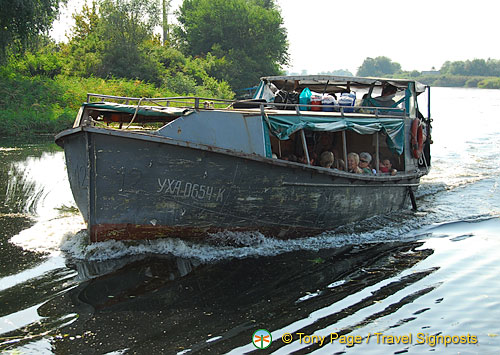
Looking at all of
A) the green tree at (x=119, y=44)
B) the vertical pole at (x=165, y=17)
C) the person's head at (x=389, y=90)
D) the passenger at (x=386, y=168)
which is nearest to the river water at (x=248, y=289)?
the passenger at (x=386, y=168)

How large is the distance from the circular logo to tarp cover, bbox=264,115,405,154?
11.9 ft

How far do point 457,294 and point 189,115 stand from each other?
429 cm

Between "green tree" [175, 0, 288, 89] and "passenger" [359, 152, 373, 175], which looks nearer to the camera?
"passenger" [359, 152, 373, 175]

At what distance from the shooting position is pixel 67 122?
20.8 metres

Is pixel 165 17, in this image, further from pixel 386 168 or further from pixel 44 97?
pixel 386 168

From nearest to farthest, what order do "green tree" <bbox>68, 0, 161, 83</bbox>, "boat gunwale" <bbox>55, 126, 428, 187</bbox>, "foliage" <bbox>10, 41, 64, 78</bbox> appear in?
"boat gunwale" <bbox>55, 126, 428, 187</bbox> < "foliage" <bbox>10, 41, 64, 78</bbox> < "green tree" <bbox>68, 0, 161, 83</bbox>

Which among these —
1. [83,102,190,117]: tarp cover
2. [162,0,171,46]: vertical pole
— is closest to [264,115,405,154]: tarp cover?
[83,102,190,117]: tarp cover

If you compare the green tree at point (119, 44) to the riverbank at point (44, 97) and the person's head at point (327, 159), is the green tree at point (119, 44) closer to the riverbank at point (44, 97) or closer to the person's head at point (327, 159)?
the riverbank at point (44, 97)

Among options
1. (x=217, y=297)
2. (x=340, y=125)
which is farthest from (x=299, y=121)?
(x=217, y=297)

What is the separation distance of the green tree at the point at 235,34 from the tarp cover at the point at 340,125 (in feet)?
104

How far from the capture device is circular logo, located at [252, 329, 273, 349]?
5301mm

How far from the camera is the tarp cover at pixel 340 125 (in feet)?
27.8

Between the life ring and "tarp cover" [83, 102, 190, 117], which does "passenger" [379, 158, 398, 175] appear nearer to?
the life ring

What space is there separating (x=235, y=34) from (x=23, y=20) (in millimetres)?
25041
